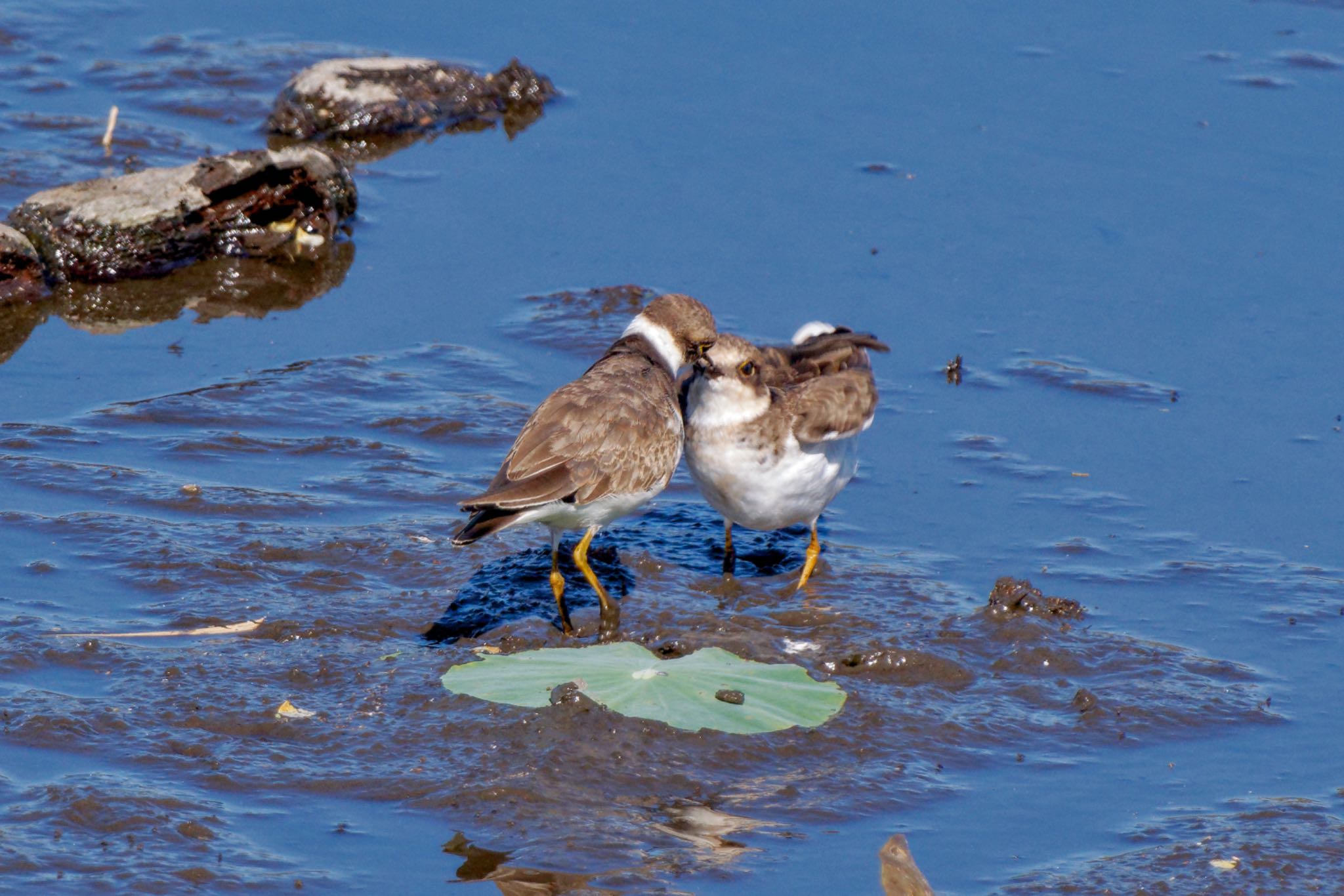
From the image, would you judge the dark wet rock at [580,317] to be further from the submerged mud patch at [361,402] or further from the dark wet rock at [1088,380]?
the dark wet rock at [1088,380]

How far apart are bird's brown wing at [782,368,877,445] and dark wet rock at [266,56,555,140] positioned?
542 centimetres

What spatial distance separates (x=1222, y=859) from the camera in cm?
534

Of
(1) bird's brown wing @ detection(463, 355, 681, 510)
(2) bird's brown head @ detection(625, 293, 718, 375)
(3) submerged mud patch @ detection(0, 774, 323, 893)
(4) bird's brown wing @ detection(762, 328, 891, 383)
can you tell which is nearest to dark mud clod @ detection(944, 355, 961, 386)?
(4) bird's brown wing @ detection(762, 328, 891, 383)

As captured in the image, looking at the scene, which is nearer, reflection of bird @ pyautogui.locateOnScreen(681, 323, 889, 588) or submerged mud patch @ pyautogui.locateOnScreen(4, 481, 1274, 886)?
submerged mud patch @ pyautogui.locateOnScreen(4, 481, 1274, 886)

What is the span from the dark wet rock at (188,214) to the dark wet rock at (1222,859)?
21.6 feet

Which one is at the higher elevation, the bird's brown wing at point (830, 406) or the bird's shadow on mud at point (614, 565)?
the bird's brown wing at point (830, 406)

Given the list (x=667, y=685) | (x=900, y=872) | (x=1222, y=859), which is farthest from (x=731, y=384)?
(x=900, y=872)

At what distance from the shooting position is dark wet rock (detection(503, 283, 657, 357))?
9.15 metres

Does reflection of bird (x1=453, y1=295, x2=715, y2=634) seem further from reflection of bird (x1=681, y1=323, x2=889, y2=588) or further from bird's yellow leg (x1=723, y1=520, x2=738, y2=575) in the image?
bird's yellow leg (x1=723, y1=520, x2=738, y2=575)

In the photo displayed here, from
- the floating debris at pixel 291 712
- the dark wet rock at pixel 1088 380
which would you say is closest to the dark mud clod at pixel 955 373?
the dark wet rock at pixel 1088 380

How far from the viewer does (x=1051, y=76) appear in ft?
39.7

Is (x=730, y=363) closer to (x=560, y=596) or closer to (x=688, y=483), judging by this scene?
(x=560, y=596)

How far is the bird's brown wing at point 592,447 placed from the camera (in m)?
6.41

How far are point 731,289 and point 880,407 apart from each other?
143 centimetres
